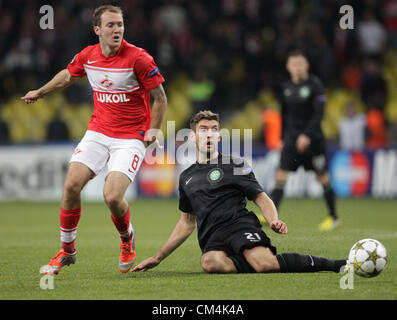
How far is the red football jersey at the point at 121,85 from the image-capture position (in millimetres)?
6477

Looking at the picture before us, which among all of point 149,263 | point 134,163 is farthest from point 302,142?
point 149,263

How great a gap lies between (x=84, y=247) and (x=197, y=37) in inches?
439

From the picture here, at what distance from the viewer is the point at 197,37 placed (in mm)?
18859

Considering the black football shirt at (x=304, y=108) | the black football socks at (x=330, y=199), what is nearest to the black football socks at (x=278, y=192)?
the black football shirt at (x=304, y=108)

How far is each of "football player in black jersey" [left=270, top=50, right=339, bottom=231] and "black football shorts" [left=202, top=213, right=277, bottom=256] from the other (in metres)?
3.94

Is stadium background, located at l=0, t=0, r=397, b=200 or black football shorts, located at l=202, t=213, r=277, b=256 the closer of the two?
black football shorts, located at l=202, t=213, r=277, b=256

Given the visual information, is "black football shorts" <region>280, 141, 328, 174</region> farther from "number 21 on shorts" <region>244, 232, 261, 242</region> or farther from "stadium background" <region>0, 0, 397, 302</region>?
"number 21 on shorts" <region>244, 232, 261, 242</region>

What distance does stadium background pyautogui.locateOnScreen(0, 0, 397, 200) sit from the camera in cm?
1560

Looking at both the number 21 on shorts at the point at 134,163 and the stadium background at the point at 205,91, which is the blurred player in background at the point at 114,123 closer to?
the number 21 on shorts at the point at 134,163

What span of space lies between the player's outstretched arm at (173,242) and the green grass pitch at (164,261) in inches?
3.8

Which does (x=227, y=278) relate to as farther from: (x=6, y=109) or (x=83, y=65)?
(x=6, y=109)

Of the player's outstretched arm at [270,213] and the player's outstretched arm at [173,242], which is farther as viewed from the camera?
the player's outstretched arm at [173,242]

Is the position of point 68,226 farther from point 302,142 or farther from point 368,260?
point 302,142

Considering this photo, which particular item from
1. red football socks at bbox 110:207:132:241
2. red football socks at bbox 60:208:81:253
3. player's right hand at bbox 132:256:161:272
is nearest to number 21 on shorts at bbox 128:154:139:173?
red football socks at bbox 110:207:132:241
